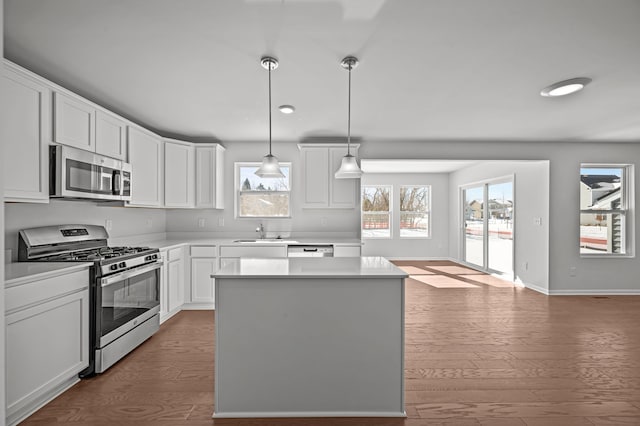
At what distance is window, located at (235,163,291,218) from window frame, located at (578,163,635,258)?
4.57 meters

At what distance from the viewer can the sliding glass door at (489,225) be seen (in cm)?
609

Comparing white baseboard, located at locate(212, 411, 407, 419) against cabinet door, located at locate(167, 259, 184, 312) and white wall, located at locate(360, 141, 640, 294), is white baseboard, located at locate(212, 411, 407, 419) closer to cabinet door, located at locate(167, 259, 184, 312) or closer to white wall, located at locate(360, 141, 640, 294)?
cabinet door, located at locate(167, 259, 184, 312)

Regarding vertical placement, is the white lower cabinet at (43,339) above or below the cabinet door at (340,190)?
below

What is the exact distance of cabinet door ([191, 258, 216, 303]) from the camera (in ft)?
13.8

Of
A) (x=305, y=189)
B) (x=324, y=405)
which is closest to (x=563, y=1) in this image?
(x=324, y=405)

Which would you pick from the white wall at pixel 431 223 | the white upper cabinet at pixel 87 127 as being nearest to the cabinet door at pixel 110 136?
the white upper cabinet at pixel 87 127

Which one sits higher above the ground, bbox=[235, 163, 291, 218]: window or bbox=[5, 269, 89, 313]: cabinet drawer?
bbox=[235, 163, 291, 218]: window

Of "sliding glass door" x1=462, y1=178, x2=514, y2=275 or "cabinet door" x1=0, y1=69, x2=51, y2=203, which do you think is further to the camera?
"sliding glass door" x1=462, y1=178, x2=514, y2=275

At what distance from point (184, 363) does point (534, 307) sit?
4.32 meters

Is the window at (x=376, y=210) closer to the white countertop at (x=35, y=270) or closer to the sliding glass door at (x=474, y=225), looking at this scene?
the sliding glass door at (x=474, y=225)

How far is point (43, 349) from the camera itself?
2.07m

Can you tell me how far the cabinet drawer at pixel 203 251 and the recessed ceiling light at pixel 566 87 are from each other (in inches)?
156

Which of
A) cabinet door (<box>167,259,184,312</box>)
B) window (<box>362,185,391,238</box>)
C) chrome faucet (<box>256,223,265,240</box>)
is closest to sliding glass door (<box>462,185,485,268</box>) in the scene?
window (<box>362,185,391,238</box>)

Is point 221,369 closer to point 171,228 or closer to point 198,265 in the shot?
point 198,265
